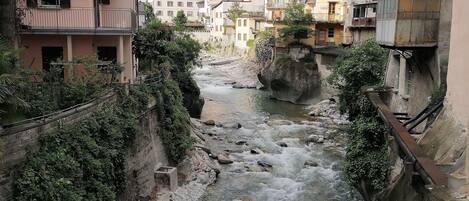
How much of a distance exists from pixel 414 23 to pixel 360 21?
31.0 meters

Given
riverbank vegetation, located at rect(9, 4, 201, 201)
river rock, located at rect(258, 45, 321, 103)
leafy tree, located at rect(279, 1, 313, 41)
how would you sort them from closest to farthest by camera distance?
riverbank vegetation, located at rect(9, 4, 201, 201) < river rock, located at rect(258, 45, 321, 103) < leafy tree, located at rect(279, 1, 313, 41)

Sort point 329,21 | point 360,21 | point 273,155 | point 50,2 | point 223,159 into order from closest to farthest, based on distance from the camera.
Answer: point 50,2, point 223,159, point 273,155, point 360,21, point 329,21

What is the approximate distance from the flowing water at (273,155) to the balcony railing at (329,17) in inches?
494

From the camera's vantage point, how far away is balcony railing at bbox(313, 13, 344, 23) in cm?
5806

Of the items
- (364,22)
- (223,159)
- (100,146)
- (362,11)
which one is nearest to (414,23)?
(100,146)

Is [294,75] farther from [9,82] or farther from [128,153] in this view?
[9,82]

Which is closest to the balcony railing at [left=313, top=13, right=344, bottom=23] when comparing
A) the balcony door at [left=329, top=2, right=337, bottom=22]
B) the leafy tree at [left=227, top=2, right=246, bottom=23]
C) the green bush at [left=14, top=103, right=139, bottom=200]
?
the balcony door at [left=329, top=2, right=337, bottom=22]

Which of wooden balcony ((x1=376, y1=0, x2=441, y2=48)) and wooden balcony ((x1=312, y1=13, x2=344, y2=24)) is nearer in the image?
wooden balcony ((x1=376, y1=0, x2=441, y2=48))

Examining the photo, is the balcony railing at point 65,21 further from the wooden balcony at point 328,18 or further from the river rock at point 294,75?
the wooden balcony at point 328,18

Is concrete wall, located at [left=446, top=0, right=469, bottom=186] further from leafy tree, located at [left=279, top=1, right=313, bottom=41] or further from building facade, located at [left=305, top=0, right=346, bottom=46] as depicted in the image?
building facade, located at [left=305, top=0, right=346, bottom=46]

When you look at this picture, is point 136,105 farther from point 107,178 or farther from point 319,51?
point 319,51

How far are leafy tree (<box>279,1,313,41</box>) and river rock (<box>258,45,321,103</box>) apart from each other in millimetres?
1494

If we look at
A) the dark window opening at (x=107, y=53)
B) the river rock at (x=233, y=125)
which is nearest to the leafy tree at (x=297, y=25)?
the river rock at (x=233, y=125)

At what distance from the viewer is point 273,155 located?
104 feet
